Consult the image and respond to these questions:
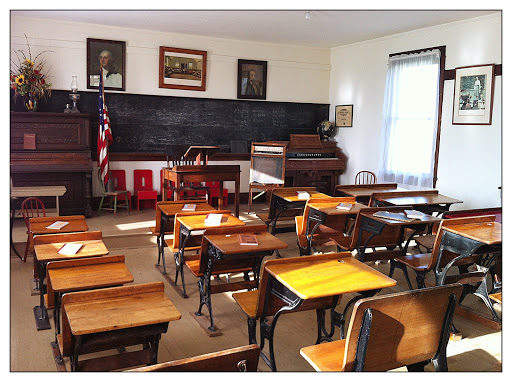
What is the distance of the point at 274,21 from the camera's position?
740 centimetres

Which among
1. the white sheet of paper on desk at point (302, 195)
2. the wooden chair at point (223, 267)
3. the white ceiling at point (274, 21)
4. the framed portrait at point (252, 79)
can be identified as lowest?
the wooden chair at point (223, 267)

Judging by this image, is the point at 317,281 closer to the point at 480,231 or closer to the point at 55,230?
the point at 480,231

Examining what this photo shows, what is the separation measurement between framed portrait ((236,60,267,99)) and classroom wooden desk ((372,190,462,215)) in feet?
14.3

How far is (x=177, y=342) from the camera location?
3.56 metres

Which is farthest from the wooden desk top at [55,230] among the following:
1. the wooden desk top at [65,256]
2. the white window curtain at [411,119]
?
the white window curtain at [411,119]

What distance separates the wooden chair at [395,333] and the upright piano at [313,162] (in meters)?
6.52

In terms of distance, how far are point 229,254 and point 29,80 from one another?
544 cm

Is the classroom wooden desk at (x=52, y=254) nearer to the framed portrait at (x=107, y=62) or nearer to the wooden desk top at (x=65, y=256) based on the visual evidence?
the wooden desk top at (x=65, y=256)

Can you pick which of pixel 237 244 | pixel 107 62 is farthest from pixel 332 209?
pixel 107 62

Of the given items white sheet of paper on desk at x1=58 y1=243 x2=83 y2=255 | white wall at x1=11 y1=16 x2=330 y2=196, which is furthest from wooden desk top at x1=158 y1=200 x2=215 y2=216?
white wall at x1=11 y1=16 x2=330 y2=196

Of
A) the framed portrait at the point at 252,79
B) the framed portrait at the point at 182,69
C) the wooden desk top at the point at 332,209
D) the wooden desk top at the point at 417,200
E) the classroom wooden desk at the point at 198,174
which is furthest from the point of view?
the framed portrait at the point at 252,79

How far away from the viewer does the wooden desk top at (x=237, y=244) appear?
3447mm

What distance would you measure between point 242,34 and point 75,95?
3027mm

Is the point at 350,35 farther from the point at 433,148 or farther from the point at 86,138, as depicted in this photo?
the point at 86,138
